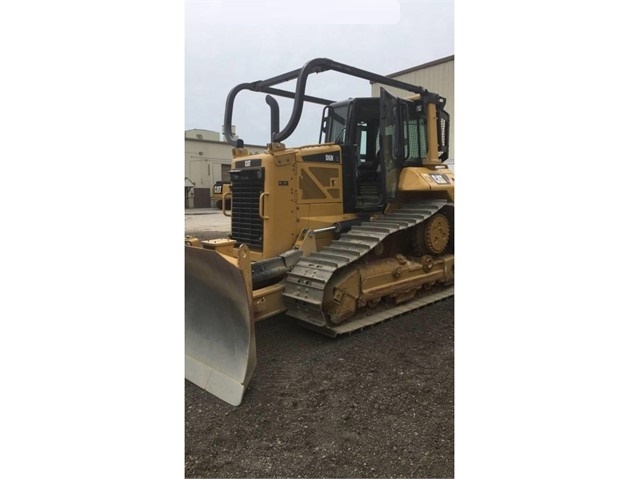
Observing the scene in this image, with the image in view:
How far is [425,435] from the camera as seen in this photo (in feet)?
7.26

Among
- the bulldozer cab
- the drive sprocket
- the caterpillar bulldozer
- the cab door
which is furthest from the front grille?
the drive sprocket

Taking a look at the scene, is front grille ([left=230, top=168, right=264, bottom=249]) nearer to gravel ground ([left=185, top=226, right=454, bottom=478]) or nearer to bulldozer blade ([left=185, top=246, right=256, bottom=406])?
bulldozer blade ([left=185, top=246, right=256, bottom=406])

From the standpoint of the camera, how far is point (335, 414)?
2.47 m

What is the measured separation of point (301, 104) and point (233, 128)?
1331mm

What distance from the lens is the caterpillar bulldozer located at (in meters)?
3.02

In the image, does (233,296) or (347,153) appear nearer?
(233,296)

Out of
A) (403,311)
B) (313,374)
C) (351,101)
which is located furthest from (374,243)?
(351,101)

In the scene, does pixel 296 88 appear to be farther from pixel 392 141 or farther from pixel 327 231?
pixel 392 141

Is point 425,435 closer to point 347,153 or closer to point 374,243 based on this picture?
point 374,243

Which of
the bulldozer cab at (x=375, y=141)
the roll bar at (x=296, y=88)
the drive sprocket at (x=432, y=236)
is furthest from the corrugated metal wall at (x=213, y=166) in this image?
the drive sprocket at (x=432, y=236)

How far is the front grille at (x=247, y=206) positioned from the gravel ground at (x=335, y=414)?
106 cm

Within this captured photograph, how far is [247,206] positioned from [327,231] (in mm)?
855

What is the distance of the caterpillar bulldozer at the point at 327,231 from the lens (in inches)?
119

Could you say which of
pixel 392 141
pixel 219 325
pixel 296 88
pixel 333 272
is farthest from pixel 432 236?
pixel 219 325
